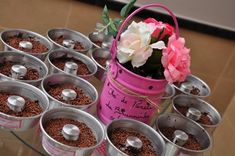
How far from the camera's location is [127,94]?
83 centimetres

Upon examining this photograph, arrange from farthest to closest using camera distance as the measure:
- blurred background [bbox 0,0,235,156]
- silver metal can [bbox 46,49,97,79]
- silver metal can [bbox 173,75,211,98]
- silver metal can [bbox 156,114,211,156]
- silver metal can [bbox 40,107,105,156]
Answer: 1. blurred background [bbox 0,0,235,156]
2. silver metal can [bbox 173,75,211,98]
3. silver metal can [bbox 46,49,97,79]
4. silver metal can [bbox 156,114,211,156]
5. silver metal can [bbox 40,107,105,156]

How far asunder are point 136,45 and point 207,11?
56cm

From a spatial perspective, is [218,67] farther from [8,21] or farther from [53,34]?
[8,21]

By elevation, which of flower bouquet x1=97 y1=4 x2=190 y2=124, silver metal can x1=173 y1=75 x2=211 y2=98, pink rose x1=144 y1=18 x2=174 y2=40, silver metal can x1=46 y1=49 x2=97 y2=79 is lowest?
silver metal can x1=173 y1=75 x2=211 y2=98

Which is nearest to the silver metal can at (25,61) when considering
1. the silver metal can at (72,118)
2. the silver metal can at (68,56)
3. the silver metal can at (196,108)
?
the silver metal can at (68,56)

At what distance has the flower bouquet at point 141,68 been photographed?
0.79 m

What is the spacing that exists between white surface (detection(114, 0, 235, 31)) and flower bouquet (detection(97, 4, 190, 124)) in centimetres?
39

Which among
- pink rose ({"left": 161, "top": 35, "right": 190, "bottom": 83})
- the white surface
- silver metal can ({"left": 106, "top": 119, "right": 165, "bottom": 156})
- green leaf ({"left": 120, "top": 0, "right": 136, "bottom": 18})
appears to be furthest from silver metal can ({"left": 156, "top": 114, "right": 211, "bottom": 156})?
the white surface

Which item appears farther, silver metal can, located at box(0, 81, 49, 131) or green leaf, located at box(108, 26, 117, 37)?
green leaf, located at box(108, 26, 117, 37)

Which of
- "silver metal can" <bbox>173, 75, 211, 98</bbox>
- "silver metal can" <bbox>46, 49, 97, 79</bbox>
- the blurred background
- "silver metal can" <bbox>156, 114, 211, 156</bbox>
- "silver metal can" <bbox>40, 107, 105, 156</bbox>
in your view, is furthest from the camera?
the blurred background

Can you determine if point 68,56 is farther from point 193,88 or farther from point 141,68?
point 193,88

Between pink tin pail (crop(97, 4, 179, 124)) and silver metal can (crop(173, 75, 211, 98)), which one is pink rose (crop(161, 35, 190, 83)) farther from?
silver metal can (crop(173, 75, 211, 98))

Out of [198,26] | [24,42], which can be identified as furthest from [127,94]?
[198,26]

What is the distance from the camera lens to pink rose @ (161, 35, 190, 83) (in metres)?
0.79
